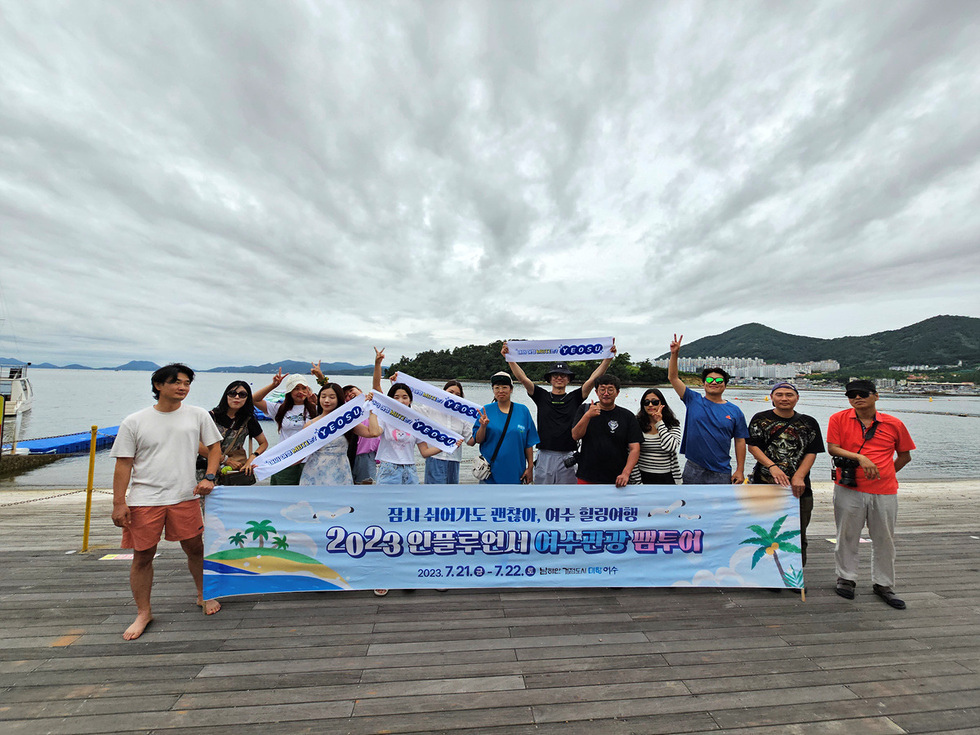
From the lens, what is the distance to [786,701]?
2.48m

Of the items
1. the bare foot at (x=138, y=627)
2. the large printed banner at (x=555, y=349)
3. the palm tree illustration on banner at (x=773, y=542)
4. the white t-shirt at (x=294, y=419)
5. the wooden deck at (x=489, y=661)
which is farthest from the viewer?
the large printed banner at (x=555, y=349)

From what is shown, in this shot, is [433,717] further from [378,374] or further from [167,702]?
[378,374]

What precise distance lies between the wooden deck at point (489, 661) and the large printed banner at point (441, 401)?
1.71m

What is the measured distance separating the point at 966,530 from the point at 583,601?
5.85 meters

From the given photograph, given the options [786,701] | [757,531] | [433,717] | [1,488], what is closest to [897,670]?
[786,701]

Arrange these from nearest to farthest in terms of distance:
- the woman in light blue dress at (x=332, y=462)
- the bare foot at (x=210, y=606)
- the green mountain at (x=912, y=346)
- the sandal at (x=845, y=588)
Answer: the bare foot at (x=210, y=606) → the sandal at (x=845, y=588) → the woman in light blue dress at (x=332, y=462) → the green mountain at (x=912, y=346)

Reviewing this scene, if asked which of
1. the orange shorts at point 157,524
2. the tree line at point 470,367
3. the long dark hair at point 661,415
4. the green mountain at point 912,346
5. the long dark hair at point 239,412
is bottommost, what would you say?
the orange shorts at point 157,524

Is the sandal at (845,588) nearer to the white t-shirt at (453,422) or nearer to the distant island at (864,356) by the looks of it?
the white t-shirt at (453,422)

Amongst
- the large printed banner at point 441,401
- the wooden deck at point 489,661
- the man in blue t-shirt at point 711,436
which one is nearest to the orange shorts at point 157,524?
the wooden deck at point 489,661

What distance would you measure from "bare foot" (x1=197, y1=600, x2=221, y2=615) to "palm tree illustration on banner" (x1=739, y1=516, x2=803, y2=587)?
4.47m

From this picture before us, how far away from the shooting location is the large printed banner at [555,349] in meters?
5.02

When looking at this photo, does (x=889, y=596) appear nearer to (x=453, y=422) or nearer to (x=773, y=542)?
(x=773, y=542)

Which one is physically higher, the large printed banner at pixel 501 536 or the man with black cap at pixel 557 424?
the man with black cap at pixel 557 424

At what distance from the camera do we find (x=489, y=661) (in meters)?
2.82
